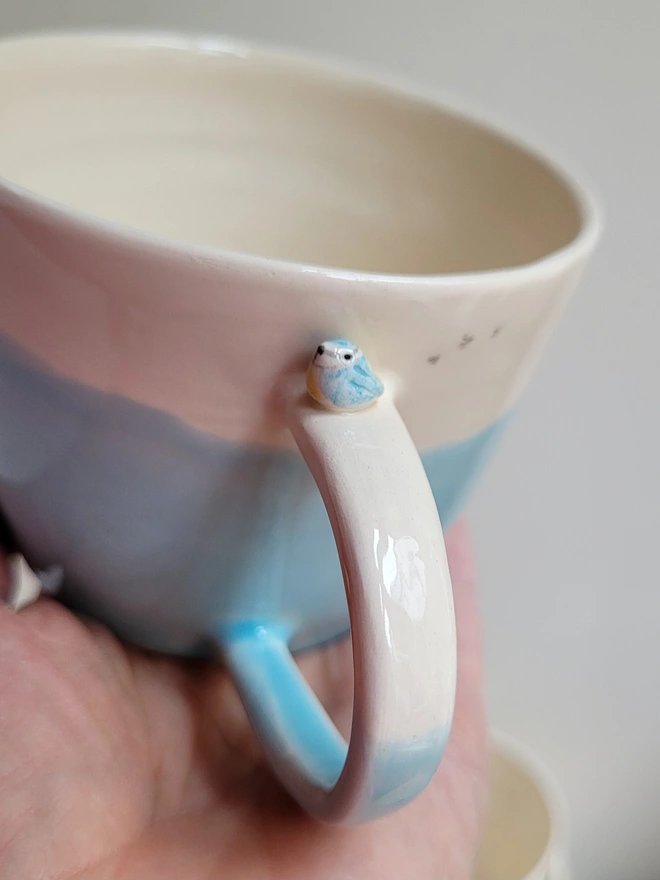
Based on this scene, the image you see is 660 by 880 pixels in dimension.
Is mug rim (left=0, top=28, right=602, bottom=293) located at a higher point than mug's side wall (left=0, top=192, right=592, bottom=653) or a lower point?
higher

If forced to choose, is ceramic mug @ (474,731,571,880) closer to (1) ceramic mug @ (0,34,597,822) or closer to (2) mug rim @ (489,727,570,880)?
(2) mug rim @ (489,727,570,880)

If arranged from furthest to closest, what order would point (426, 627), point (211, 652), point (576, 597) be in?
point (576, 597) → point (211, 652) → point (426, 627)

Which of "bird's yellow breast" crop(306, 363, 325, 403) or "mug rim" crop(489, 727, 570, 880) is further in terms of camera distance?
"mug rim" crop(489, 727, 570, 880)

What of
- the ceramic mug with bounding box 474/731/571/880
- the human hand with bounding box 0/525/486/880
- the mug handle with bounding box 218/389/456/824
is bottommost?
the ceramic mug with bounding box 474/731/571/880

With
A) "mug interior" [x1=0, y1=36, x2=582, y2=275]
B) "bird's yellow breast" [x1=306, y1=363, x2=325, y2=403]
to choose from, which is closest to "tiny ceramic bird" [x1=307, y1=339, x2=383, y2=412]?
"bird's yellow breast" [x1=306, y1=363, x2=325, y2=403]

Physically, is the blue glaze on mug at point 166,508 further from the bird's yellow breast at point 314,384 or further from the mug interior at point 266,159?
the mug interior at point 266,159

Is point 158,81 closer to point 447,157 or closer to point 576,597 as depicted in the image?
point 447,157

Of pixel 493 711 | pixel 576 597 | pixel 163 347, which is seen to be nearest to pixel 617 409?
pixel 576 597

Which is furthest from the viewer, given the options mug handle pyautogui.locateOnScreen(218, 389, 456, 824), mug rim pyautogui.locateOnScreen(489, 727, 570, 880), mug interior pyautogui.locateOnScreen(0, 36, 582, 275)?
mug rim pyautogui.locateOnScreen(489, 727, 570, 880)
